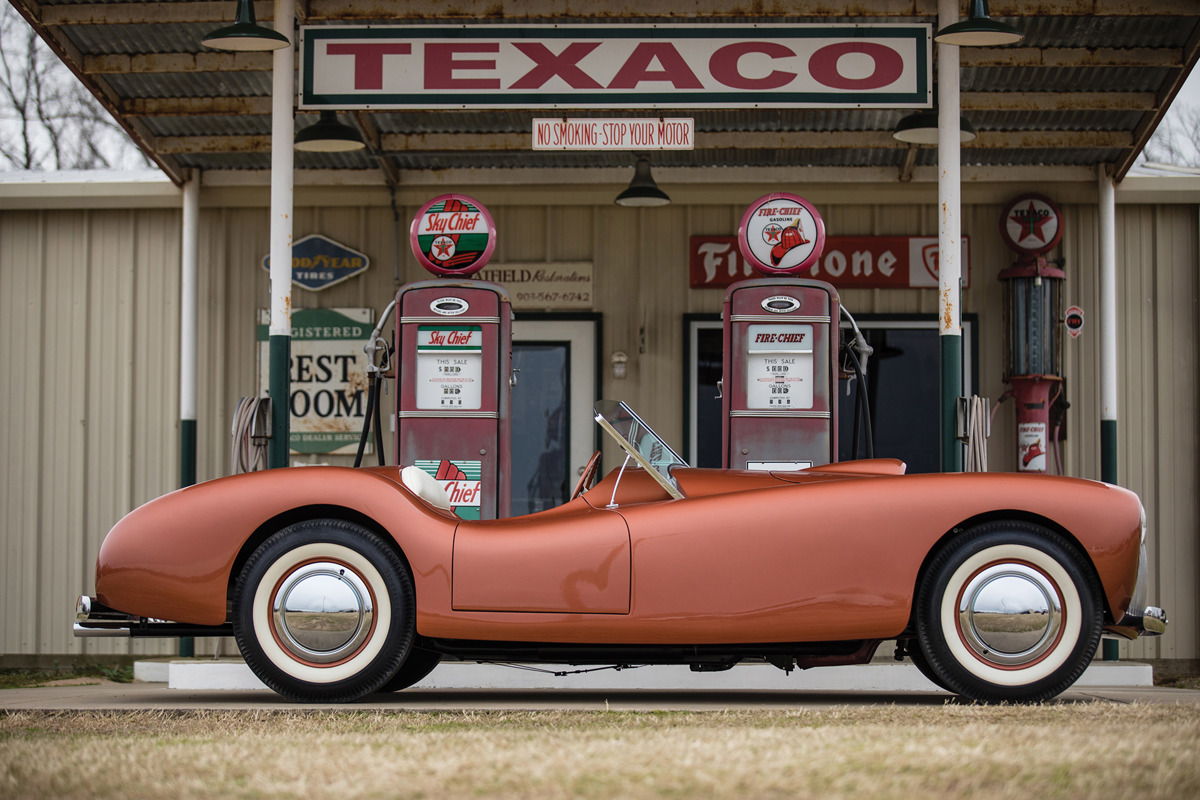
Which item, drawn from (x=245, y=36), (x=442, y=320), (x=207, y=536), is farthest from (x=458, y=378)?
(x=207, y=536)

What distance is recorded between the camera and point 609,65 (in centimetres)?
779

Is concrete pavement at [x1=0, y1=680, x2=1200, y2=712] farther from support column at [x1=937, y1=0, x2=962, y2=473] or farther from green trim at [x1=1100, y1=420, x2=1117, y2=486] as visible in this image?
green trim at [x1=1100, y1=420, x2=1117, y2=486]

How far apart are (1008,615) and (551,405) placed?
622cm

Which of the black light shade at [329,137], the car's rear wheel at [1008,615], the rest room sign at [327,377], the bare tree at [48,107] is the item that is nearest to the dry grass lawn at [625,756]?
the car's rear wheel at [1008,615]

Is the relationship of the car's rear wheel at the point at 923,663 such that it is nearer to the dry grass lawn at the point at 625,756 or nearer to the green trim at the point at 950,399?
the dry grass lawn at the point at 625,756

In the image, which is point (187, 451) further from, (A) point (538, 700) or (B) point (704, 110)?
(A) point (538, 700)

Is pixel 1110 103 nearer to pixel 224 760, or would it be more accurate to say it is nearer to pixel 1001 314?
pixel 1001 314

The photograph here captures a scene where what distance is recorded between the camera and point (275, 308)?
7.77 metres

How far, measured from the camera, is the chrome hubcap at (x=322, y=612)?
477 centimetres

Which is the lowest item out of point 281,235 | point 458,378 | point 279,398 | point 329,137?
point 279,398

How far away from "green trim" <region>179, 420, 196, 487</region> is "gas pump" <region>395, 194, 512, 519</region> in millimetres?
3082

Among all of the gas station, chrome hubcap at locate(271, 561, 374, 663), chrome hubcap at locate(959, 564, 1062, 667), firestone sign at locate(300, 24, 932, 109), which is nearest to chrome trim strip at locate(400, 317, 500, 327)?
firestone sign at locate(300, 24, 932, 109)

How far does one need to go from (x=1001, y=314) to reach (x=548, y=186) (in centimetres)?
389

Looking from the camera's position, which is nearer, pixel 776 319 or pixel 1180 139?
pixel 776 319
